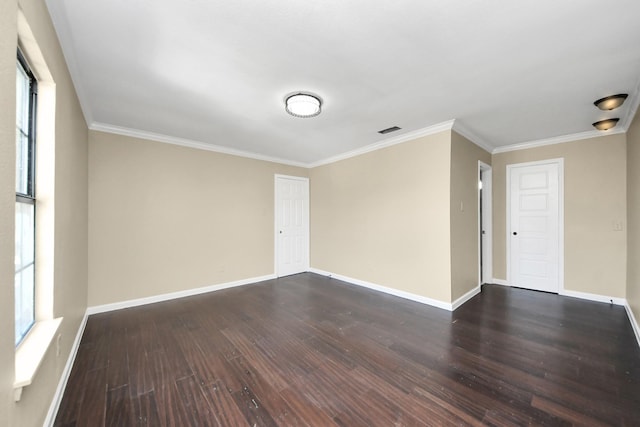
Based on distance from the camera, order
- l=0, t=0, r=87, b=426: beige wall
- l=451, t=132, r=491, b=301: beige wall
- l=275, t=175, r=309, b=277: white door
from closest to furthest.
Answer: l=0, t=0, r=87, b=426: beige wall < l=451, t=132, r=491, b=301: beige wall < l=275, t=175, r=309, b=277: white door

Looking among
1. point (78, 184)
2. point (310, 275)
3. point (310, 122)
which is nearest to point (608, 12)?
point (310, 122)

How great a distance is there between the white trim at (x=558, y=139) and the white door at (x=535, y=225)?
0.30m

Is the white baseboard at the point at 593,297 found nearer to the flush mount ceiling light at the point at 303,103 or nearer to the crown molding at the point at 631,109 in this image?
the crown molding at the point at 631,109

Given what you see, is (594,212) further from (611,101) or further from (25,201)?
(25,201)

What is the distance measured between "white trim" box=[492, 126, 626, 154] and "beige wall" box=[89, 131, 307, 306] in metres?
4.40

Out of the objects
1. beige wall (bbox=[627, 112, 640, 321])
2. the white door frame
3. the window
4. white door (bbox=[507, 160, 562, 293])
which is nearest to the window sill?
the window

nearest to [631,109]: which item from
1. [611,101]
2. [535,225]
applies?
[611,101]

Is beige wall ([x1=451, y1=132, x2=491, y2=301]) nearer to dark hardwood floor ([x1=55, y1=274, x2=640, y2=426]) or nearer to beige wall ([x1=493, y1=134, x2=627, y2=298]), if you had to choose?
dark hardwood floor ([x1=55, y1=274, x2=640, y2=426])

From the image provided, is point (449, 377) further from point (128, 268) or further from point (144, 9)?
point (128, 268)

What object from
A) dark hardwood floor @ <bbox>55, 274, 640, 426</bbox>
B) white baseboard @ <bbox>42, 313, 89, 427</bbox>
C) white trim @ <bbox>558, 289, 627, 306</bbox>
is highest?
white trim @ <bbox>558, 289, 627, 306</bbox>

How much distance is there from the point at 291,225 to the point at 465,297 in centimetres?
343

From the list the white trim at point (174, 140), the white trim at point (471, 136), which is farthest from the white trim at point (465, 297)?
the white trim at point (174, 140)

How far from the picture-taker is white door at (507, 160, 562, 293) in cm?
399

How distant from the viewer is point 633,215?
3.00 m
